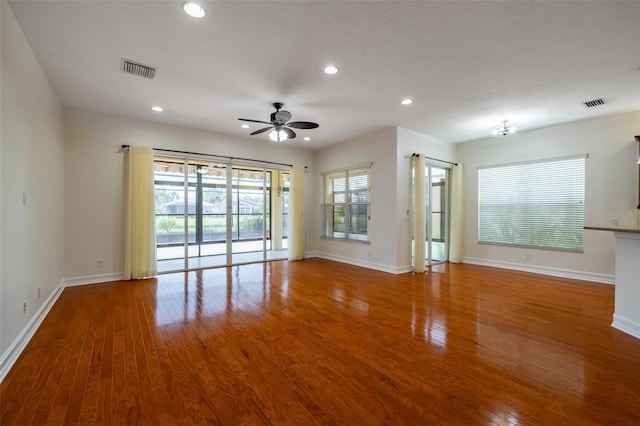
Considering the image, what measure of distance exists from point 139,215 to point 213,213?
7.03 feet

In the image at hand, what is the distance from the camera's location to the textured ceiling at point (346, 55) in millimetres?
2309

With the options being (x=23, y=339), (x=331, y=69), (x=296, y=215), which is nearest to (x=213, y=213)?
(x=296, y=215)

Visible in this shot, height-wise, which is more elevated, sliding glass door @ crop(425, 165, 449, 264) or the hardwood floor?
sliding glass door @ crop(425, 165, 449, 264)

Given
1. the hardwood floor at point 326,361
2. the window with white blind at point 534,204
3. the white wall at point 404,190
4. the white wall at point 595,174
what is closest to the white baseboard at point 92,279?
the hardwood floor at point 326,361

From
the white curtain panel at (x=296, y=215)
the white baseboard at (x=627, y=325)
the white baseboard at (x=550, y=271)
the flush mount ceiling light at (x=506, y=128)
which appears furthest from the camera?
the white curtain panel at (x=296, y=215)

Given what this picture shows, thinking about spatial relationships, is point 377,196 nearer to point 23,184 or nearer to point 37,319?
point 23,184

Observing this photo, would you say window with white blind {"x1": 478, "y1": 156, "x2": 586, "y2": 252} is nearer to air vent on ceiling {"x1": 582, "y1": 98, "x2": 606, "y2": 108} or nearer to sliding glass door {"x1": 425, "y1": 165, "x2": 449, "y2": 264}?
sliding glass door {"x1": 425, "y1": 165, "x2": 449, "y2": 264}

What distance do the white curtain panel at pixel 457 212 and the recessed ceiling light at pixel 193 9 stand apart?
6011mm

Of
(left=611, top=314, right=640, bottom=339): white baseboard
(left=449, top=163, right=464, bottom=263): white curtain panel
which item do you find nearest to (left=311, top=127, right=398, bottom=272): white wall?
(left=449, top=163, right=464, bottom=263): white curtain panel

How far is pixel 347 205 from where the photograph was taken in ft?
22.0

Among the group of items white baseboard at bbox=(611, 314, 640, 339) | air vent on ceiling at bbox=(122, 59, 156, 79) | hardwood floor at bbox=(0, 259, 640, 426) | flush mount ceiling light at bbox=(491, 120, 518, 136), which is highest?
air vent on ceiling at bbox=(122, 59, 156, 79)

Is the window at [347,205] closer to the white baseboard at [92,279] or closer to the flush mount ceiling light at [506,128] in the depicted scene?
the flush mount ceiling light at [506,128]

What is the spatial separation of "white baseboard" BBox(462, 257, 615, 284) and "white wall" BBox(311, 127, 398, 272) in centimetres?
242

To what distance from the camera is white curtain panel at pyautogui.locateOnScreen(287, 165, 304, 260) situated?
22.7 ft
